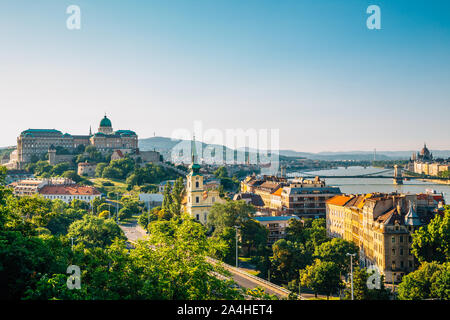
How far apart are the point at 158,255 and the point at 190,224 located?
7.58 feet

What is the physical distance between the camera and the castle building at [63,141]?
13575cm

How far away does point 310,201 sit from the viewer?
72062 mm

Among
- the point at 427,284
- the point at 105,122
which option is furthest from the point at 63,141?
the point at 427,284

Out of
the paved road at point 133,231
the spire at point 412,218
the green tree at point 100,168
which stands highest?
the green tree at point 100,168

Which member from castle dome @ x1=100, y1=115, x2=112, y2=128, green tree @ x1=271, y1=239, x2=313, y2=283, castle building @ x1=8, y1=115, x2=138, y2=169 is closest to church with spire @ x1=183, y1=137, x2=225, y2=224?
green tree @ x1=271, y1=239, x2=313, y2=283

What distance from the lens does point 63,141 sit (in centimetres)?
14038

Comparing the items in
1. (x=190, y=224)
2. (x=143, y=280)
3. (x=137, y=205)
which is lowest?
(x=137, y=205)

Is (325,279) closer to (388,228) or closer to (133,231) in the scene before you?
(388,228)

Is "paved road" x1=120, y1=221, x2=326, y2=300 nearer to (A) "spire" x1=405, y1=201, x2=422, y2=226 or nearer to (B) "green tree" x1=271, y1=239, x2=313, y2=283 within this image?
(B) "green tree" x1=271, y1=239, x2=313, y2=283

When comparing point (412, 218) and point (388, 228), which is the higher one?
point (412, 218)

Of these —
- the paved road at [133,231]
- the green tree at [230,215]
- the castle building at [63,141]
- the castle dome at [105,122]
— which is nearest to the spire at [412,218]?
the green tree at [230,215]

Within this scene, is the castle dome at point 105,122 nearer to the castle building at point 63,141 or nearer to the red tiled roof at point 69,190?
the castle building at point 63,141
